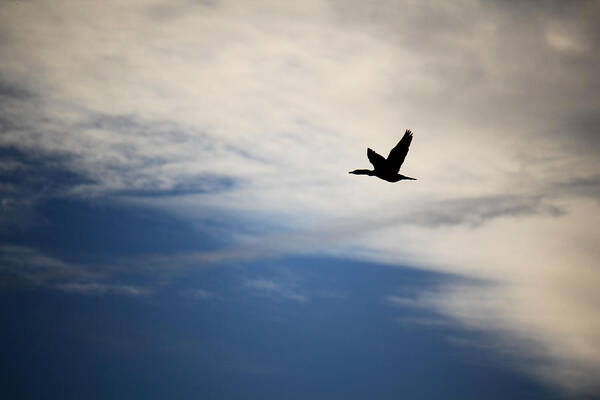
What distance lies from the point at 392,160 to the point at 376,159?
A: 0.87 metres

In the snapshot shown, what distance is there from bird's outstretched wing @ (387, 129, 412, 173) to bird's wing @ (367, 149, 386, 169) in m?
0.37

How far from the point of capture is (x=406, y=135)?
3528 centimetres

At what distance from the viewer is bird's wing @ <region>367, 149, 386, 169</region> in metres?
35.1

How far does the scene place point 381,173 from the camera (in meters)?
35.9

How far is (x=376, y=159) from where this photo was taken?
3522 centimetres

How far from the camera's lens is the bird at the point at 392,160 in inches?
1382

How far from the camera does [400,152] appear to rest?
3519 cm

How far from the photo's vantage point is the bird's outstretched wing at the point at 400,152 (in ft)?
115

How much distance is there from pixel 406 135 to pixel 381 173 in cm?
246

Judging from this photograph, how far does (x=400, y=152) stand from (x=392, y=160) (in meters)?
0.60

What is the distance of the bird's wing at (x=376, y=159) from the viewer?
35062 millimetres

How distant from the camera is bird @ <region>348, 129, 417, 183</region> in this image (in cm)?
3509
